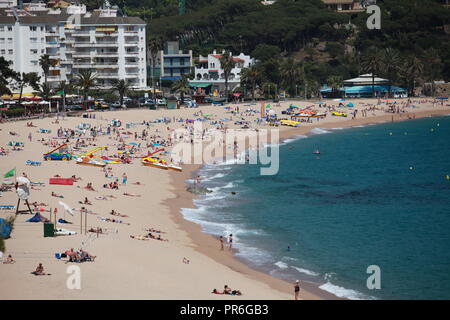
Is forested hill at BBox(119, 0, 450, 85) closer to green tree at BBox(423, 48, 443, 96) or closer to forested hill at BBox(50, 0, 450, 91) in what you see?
forested hill at BBox(50, 0, 450, 91)

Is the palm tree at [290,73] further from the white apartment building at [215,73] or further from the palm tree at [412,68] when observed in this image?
the palm tree at [412,68]

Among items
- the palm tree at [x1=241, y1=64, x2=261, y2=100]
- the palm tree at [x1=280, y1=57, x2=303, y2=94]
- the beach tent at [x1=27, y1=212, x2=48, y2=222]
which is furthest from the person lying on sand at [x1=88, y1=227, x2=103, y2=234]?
the palm tree at [x1=280, y1=57, x2=303, y2=94]

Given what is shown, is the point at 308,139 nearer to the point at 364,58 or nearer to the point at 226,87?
the point at 226,87

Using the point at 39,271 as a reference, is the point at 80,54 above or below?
above

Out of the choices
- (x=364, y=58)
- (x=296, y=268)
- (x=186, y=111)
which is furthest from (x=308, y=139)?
(x=296, y=268)

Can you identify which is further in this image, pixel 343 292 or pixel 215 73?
pixel 215 73

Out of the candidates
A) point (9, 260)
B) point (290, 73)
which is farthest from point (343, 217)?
point (290, 73)

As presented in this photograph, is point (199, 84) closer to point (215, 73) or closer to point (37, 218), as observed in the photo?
point (215, 73)
